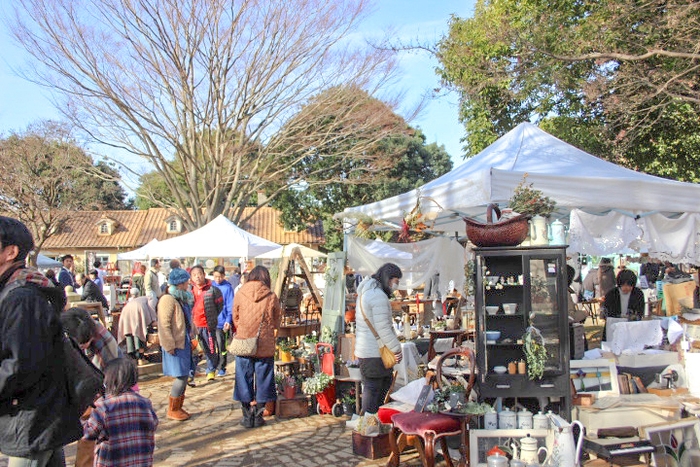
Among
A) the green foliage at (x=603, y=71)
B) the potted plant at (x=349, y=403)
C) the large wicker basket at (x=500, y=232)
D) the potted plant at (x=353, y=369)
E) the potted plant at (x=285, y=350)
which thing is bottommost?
the potted plant at (x=349, y=403)

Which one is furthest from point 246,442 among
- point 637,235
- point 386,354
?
point 637,235

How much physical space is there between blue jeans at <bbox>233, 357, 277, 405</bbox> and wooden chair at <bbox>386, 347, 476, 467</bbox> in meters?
2.07

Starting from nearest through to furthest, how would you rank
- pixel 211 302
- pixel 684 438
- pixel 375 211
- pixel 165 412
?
pixel 684 438 → pixel 165 412 → pixel 375 211 → pixel 211 302

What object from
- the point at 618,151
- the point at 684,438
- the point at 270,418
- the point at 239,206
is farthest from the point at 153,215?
the point at 684,438

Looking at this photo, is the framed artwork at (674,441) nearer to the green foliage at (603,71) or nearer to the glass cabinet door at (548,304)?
the glass cabinet door at (548,304)

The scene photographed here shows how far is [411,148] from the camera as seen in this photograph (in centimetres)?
3067

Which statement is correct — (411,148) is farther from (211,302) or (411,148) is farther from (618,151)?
(211,302)

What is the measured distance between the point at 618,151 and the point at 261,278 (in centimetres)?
1022

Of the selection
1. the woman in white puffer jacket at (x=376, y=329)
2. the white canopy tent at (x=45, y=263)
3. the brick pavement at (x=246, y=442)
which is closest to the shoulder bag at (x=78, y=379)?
the brick pavement at (x=246, y=442)

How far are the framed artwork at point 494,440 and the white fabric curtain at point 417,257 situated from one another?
3.92m

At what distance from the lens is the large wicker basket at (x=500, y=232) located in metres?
5.00

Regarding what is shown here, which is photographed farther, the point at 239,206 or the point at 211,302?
the point at 239,206

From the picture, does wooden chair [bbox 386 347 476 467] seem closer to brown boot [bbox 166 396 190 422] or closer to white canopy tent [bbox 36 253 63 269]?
brown boot [bbox 166 396 190 422]

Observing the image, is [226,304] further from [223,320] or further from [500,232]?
[500,232]
